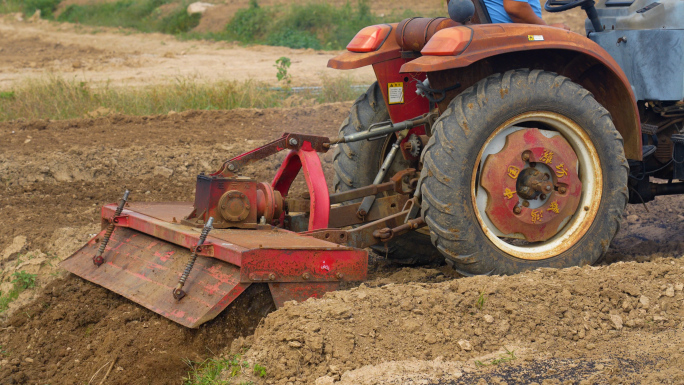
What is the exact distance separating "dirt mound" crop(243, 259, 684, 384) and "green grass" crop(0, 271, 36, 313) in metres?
2.26

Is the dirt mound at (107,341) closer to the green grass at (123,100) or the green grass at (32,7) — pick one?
the green grass at (123,100)

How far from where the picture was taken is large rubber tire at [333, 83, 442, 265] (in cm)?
461

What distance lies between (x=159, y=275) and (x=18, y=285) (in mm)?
1646

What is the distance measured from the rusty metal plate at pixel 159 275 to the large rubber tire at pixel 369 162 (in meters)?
1.33

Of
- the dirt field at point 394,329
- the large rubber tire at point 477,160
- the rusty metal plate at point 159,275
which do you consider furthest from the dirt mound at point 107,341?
the large rubber tire at point 477,160

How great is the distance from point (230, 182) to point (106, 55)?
50.6 feet

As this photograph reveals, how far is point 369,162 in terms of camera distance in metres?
4.66

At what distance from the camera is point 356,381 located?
2.81 metres

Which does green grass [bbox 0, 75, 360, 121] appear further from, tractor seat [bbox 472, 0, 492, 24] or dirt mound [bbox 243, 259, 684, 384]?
dirt mound [bbox 243, 259, 684, 384]

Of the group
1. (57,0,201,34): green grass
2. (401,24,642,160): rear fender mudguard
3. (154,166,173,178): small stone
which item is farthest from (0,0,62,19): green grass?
(401,24,642,160): rear fender mudguard

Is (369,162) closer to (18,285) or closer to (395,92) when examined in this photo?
(395,92)

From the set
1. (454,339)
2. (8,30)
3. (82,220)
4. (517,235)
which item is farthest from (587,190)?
(8,30)

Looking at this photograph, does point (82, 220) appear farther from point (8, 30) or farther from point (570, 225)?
point (8, 30)

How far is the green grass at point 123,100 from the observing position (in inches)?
382
